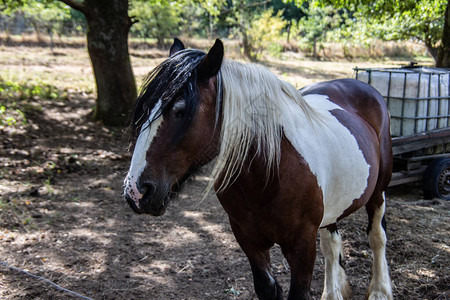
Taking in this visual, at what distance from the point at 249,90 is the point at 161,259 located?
237 centimetres

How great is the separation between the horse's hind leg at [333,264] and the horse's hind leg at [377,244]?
8.4 inches

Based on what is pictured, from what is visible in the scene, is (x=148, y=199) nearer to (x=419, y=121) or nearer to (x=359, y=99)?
(x=359, y=99)

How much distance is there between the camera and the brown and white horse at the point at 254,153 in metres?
1.63

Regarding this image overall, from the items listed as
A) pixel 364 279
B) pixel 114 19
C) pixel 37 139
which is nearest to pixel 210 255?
pixel 364 279

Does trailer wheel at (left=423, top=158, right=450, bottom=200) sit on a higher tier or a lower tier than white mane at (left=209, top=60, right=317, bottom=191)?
lower

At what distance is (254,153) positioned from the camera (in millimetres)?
1912

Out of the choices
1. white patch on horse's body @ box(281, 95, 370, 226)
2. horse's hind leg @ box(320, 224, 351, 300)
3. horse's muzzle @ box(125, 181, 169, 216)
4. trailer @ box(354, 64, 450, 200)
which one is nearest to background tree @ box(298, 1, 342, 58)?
trailer @ box(354, 64, 450, 200)

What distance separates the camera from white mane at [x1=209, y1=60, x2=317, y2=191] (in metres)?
1.77

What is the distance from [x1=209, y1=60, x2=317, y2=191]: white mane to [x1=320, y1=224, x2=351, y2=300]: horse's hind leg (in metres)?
1.45

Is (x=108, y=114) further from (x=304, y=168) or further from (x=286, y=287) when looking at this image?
(x=304, y=168)

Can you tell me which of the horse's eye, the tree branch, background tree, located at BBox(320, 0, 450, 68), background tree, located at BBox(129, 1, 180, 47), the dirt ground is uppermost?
background tree, located at BBox(129, 1, 180, 47)

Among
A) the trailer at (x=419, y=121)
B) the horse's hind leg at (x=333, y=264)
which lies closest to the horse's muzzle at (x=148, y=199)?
the horse's hind leg at (x=333, y=264)

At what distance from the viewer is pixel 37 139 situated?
6734mm

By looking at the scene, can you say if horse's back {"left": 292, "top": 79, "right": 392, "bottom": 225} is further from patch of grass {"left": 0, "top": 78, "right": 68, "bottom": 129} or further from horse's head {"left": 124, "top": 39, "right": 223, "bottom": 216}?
patch of grass {"left": 0, "top": 78, "right": 68, "bottom": 129}
